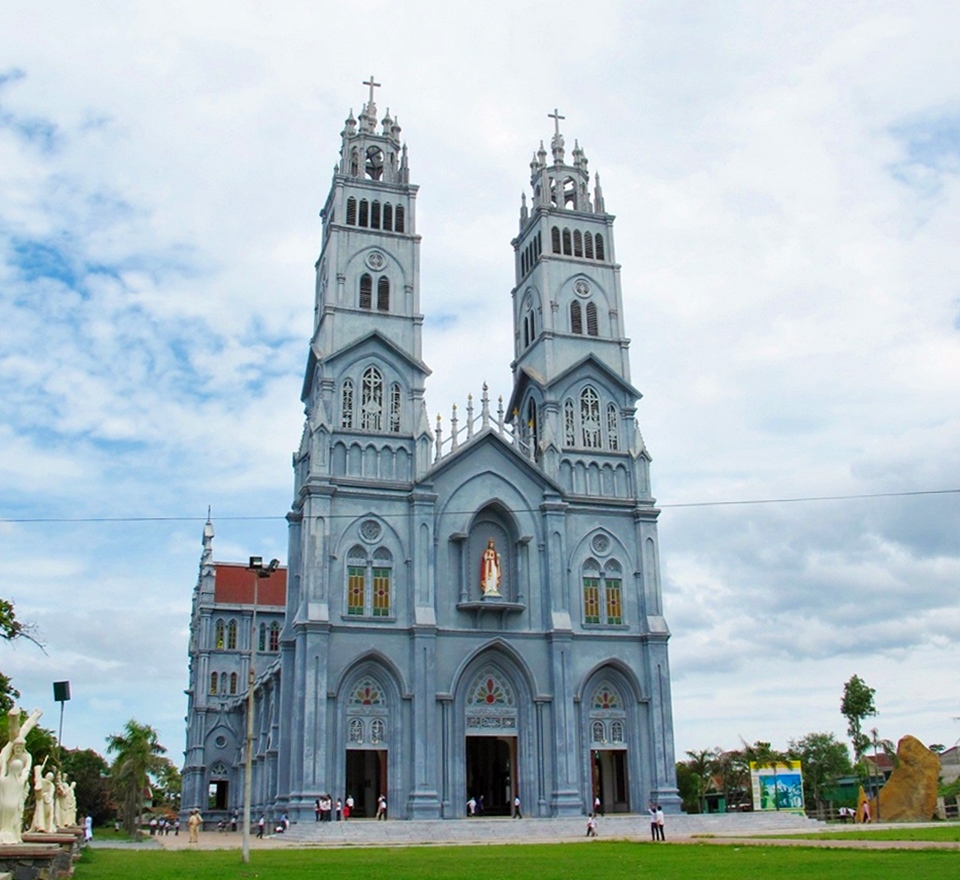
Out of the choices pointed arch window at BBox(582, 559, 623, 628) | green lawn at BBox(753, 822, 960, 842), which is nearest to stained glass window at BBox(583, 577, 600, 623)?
pointed arch window at BBox(582, 559, 623, 628)

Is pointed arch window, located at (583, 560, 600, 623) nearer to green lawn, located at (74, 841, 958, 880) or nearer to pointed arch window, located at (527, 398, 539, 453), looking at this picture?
pointed arch window, located at (527, 398, 539, 453)

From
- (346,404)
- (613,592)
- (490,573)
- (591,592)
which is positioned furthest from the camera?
(613,592)

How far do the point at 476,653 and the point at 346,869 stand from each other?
24222mm

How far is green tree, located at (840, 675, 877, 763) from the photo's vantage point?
6769 centimetres

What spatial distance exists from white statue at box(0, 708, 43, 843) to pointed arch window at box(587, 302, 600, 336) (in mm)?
41174

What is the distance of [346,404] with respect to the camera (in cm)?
4938

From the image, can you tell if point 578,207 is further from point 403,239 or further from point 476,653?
point 476,653

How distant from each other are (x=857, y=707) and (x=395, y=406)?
3725 cm

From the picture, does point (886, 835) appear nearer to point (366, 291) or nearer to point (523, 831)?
point (523, 831)

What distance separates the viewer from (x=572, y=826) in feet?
138

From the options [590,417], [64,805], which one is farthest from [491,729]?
[64,805]

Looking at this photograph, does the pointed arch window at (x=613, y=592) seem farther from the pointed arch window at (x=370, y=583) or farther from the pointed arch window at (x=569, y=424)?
the pointed arch window at (x=370, y=583)

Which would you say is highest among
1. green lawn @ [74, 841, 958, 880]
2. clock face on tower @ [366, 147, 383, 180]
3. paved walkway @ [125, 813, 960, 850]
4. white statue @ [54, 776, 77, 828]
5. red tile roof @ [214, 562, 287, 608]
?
clock face on tower @ [366, 147, 383, 180]

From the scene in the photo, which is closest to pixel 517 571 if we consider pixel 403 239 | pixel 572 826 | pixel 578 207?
pixel 572 826
